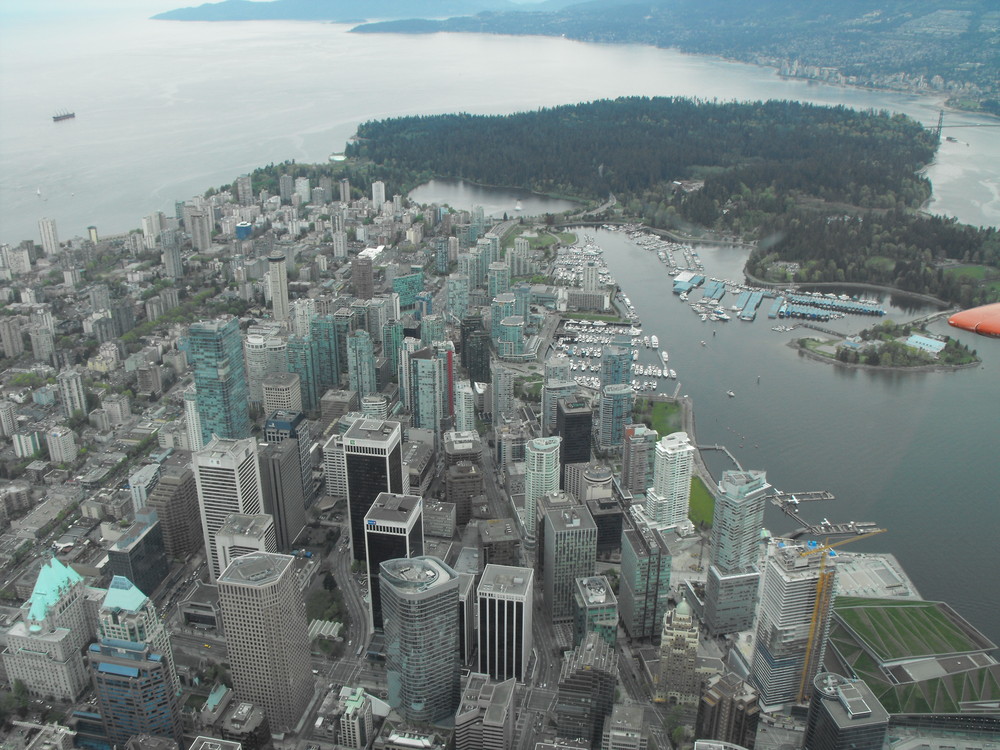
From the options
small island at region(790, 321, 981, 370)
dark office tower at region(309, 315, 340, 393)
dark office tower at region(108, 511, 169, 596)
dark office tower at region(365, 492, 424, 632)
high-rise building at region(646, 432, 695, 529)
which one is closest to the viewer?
dark office tower at region(365, 492, 424, 632)

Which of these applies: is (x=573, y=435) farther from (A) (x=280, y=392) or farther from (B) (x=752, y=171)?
(B) (x=752, y=171)

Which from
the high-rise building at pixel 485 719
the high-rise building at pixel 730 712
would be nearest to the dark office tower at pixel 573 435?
the high-rise building at pixel 730 712

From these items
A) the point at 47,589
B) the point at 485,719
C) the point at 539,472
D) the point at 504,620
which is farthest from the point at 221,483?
the point at 485,719

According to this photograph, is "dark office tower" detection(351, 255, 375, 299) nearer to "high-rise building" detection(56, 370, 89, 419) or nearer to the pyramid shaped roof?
Result: "high-rise building" detection(56, 370, 89, 419)

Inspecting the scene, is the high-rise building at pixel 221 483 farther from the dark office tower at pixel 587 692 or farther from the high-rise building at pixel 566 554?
the dark office tower at pixel 587 692

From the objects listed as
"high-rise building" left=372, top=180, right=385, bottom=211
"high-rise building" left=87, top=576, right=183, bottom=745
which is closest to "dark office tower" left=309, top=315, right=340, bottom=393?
"high-rise building" left=87, top=576, right=183, bottom=745

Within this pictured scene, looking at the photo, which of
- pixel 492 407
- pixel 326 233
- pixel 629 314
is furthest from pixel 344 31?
pixel 492 407

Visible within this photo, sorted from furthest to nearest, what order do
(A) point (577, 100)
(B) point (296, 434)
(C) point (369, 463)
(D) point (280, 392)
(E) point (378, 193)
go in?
(A) point (577, 100), (E) point (378, 193), (D) point (280, 392), (B) point (296, 434), (C) point (369, 463)
